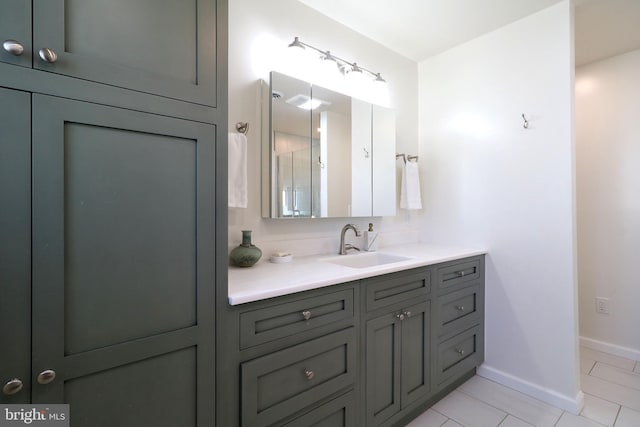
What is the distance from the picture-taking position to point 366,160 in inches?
86.4

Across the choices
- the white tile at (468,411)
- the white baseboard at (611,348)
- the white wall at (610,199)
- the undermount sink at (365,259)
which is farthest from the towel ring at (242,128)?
the white baseboard at (611,348)

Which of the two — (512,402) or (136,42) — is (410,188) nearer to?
(512,402)

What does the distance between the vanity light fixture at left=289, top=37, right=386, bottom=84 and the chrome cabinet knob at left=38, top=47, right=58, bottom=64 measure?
133 cm

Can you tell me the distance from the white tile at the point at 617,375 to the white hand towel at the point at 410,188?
1766mm

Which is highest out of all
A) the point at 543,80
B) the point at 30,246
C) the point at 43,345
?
the point at 543,80

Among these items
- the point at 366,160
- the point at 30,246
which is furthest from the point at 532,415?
the point at 30,246

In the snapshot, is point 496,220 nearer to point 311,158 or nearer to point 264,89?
point 311,158

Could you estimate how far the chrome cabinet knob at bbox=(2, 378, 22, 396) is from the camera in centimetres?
70

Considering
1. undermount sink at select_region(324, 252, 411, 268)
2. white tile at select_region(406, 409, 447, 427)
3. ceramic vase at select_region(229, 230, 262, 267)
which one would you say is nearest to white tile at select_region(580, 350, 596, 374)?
white tile at select_region(406, 409, 447, 427)

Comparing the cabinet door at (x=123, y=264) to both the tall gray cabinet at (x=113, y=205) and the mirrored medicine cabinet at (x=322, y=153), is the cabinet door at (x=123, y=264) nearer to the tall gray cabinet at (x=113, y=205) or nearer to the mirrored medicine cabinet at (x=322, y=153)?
the tall gray cabinet at (x=113, y=205)

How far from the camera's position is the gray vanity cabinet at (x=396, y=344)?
1473 millimetres

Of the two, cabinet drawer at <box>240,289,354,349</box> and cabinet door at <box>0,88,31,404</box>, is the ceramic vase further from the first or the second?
cabinet door at <box>0,88,31,404</box>

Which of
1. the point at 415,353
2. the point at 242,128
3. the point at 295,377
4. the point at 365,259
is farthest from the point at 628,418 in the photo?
the point at 242,128

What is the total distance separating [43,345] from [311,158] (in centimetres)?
145
